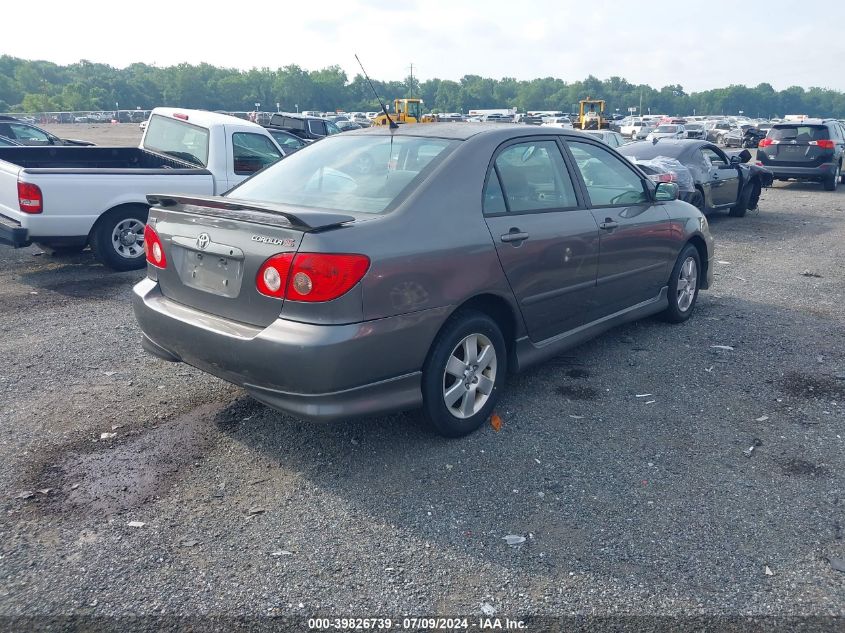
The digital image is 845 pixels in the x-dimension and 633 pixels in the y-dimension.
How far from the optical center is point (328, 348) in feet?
10.7

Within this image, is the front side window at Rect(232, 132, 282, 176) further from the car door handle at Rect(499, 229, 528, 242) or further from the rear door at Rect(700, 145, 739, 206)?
the rear door at Rect(700, 145, 739, 206)

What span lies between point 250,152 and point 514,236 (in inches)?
240

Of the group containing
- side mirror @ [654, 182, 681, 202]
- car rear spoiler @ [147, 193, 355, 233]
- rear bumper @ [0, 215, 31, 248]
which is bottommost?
rear bumper @ [0, 215, 31, 248]

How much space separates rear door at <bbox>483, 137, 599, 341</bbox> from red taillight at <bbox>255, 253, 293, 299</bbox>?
1277 mm

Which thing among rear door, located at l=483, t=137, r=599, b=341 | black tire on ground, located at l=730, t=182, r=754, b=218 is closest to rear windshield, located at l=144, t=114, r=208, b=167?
rear door, located at l=483, t=137, r=599, b=341

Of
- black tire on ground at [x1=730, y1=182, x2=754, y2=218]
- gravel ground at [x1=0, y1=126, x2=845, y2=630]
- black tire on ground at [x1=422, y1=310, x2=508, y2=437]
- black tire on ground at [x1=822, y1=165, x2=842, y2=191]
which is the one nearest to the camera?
gravel ground at [x1=0, y1=126, x2=845, y2=630]

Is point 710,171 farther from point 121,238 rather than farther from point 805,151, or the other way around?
point 121,238

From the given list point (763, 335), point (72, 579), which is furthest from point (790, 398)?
point (72, 579)

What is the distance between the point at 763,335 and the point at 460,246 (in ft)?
11.9

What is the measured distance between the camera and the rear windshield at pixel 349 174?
394 centimetres

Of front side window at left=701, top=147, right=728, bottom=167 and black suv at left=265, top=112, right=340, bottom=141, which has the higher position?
black suv at left=265, top=112, right=340, bottom=141

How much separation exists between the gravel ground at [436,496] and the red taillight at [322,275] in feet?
3.31

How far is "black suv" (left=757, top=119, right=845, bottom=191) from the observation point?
1812 centimetres

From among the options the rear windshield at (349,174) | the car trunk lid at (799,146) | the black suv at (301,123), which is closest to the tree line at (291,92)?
the black suv at (301,123)
